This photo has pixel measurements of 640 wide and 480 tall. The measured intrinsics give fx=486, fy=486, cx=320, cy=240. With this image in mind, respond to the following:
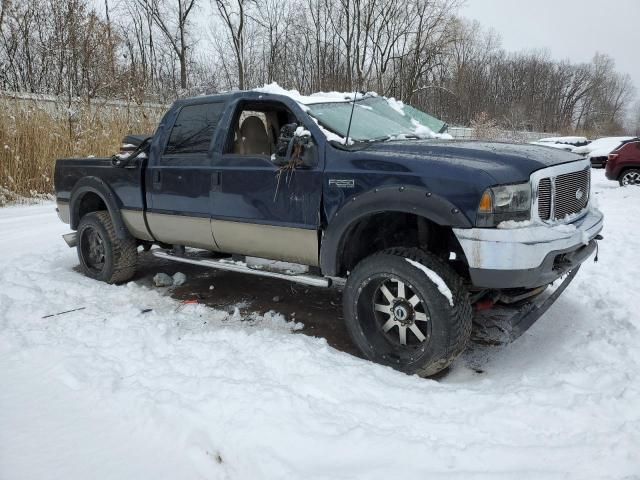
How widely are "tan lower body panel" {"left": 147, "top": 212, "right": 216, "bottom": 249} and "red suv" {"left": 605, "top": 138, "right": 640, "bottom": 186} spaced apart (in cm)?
1274

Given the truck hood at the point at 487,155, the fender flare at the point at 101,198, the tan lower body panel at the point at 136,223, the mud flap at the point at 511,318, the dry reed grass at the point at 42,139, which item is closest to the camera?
the truck hood at the point at 487,155

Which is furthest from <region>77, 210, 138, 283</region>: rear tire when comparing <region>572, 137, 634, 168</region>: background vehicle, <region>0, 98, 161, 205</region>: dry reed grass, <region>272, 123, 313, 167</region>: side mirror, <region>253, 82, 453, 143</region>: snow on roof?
<region>572, 137, 634, 168</region>: background vehicle

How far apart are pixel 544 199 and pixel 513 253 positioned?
50cm

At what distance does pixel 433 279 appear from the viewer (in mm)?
3043

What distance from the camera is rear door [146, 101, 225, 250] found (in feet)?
14.4

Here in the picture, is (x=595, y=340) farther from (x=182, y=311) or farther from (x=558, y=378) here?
(x=182, y=311)

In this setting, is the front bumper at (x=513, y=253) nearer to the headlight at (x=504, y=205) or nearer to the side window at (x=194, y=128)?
the headlight at (x=504, y=205)

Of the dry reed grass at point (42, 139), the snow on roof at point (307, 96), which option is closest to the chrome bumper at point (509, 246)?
the snow on roof at point (307, 96)

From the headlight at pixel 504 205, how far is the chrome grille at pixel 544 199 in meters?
0.14

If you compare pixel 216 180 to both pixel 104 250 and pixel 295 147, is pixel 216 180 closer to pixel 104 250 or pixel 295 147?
pixel 295 147

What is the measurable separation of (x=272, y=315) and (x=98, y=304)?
5.48 feet

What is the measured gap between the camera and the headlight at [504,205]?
9.39 ft

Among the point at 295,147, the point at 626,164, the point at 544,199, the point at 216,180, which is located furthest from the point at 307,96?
the point at 626,164

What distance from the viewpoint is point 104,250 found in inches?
209
